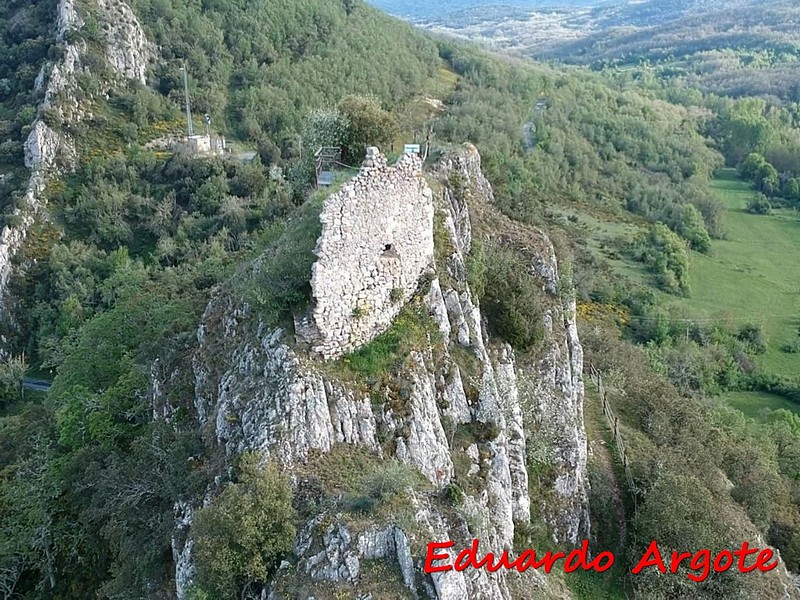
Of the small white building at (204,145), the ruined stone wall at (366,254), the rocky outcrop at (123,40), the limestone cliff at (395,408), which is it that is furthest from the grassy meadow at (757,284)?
the rocky outcrop at (123,40)

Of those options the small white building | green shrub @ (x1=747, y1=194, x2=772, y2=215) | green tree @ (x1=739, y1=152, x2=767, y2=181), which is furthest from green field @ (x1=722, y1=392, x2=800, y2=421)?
green tree @ (x1=739, y1=152, x2=767, y2=181)

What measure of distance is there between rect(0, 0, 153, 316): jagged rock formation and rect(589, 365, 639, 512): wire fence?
5759 centimetres

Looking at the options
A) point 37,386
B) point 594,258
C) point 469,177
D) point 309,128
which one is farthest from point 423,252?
point 594,258

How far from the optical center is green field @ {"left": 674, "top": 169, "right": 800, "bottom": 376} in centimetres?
9006

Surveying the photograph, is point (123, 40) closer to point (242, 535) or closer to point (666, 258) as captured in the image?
point (666, 258)

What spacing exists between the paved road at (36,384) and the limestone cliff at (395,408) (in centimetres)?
4088

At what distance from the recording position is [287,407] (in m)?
19.7

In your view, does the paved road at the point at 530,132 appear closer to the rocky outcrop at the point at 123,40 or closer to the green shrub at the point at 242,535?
the rocky outcrop at the point at 123,40

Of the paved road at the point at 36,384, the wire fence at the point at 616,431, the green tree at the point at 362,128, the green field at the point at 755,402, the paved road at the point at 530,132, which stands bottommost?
the green field at the point at 755,402

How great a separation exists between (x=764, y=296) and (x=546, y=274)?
79209 millimetres

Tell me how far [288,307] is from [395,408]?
467 cm

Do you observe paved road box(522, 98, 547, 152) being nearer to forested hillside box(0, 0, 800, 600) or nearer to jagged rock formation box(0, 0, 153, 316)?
forested hillside box(0, 0, 800, 600)

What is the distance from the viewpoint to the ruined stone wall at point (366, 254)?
20.7 m

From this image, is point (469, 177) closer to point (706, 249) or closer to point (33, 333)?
point (33, 333)
